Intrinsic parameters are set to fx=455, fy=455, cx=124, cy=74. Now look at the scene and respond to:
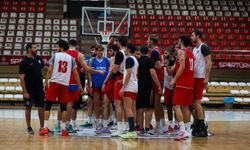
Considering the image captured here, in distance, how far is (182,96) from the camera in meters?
8.34

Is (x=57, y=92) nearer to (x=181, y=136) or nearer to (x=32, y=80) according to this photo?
(x=32, y=80)

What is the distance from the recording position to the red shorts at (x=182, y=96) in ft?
27.3

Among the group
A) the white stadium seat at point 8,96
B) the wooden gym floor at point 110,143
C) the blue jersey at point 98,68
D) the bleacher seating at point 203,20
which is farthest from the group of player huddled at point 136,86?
the bleacher seating at point 203,20

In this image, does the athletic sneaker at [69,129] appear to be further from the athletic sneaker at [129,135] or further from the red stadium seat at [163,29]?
the red stadium seat at [163,29]

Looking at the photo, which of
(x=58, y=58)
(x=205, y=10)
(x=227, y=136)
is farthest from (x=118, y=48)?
(x=205, y=10)

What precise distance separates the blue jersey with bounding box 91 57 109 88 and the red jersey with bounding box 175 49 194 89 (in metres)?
1.91

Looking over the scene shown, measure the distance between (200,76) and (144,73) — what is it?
3.62 ft

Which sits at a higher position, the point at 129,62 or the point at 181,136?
the point at 129,62

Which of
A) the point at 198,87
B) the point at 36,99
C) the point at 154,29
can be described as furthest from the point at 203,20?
the point at 36,99

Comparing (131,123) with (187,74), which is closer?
(131,123)

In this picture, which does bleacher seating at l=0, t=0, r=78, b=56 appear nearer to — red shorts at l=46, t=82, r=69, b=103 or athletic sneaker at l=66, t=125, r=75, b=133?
athletic sneaker at l=66, t=125, r=75, b=133

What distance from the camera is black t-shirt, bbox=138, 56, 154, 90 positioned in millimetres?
8680

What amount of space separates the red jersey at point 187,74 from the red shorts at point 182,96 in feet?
0.26

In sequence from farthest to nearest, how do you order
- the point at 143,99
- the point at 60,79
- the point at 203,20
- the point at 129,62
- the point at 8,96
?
the point at 203,20, the point at 8,96, the point at 143,99, the point at 60,79, the point at 129,62
